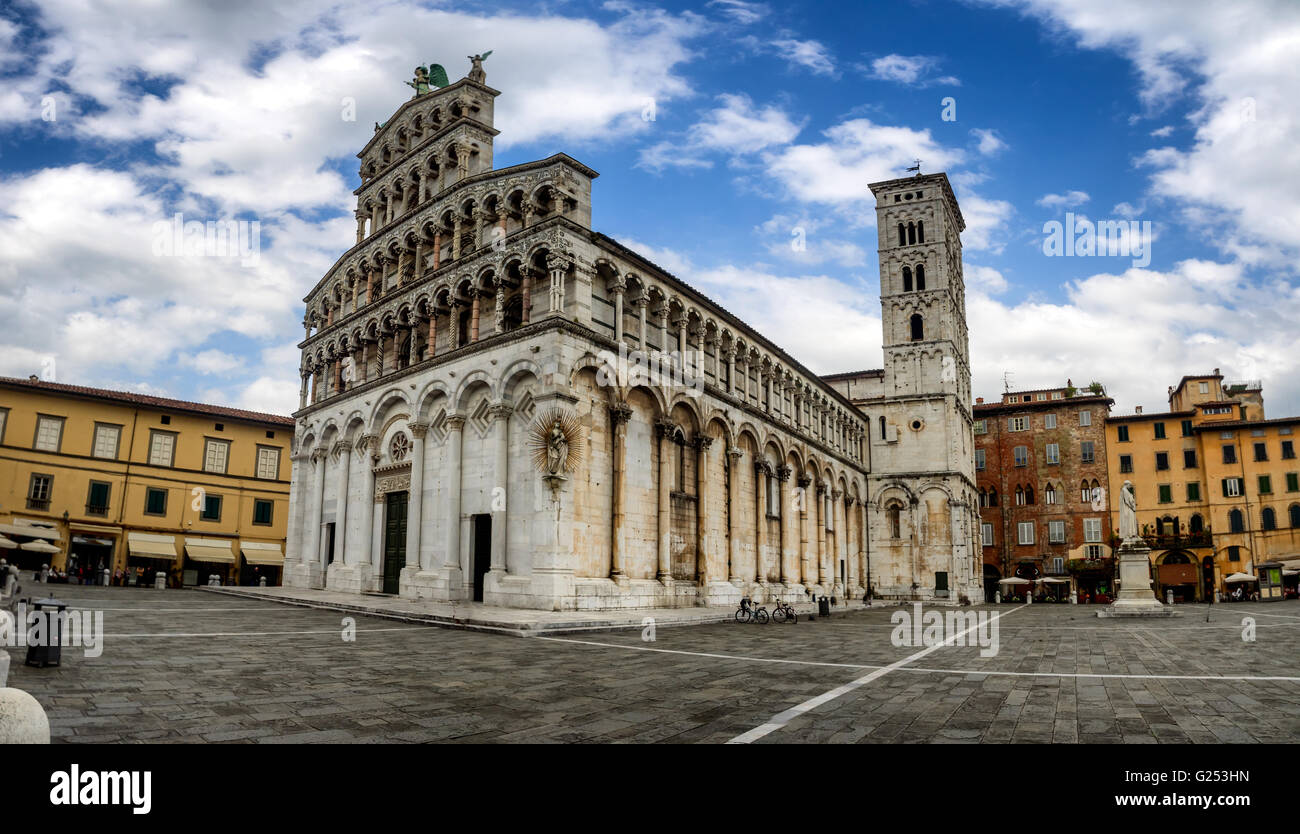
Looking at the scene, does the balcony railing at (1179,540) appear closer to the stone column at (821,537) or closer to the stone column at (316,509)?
the stone column at (821,537)

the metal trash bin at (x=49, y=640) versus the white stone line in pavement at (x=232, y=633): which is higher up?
the metal trash bin at (x=49, y=640)

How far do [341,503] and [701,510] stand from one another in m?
16.3

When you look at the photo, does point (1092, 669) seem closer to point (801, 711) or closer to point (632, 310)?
point (801, 711)

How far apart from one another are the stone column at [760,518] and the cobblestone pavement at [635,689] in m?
18.0

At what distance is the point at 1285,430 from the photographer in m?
51.6

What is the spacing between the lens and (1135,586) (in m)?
28.7

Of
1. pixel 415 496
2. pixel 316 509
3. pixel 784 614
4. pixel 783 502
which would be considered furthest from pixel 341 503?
pixel 783 502

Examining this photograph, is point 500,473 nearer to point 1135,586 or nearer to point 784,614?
point 784,614

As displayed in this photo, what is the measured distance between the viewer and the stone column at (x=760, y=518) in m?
35.3

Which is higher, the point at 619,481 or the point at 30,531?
the point at 619,481

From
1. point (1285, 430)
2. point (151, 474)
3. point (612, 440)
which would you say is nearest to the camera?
point (612, 440)

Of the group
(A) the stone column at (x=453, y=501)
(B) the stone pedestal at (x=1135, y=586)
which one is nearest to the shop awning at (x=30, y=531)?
(A) the stone column at (x=453, y=501)
